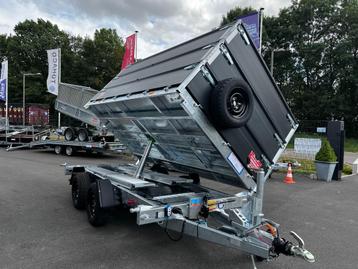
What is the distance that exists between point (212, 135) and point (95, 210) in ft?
8.26

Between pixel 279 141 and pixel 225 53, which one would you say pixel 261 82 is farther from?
pixel 279 141

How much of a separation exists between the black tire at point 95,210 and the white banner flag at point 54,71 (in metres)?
15.1

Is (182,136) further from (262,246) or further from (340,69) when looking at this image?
(340,69)

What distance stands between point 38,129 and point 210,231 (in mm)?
19401

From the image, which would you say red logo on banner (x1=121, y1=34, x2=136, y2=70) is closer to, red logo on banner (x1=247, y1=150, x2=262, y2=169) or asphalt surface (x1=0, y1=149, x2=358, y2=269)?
asphalt surface (x1=0, y1=149, x2=358, y2=269)

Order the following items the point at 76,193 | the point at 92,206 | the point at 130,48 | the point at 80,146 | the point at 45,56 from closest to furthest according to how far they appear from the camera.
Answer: the point at 92,206 → the point at 76,193 → the point at 80,146 → the point at 130,48 → the point at 45,56

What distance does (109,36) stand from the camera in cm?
4525

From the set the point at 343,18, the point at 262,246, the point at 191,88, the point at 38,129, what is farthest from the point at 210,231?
the point at 343,18

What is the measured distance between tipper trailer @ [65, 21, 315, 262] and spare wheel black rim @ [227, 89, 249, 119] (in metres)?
0.01

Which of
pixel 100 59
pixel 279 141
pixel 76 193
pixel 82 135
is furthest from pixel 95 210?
pixel 100 59

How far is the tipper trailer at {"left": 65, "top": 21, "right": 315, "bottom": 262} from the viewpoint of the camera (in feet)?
11.7

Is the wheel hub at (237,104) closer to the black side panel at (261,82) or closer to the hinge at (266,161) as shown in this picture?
the black side panel at (261,82)

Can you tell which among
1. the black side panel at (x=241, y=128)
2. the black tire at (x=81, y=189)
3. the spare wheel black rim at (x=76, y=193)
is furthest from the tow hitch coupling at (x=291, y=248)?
the spare wheel black rim at (x=76, y=193)

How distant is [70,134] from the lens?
16531 millimetres
